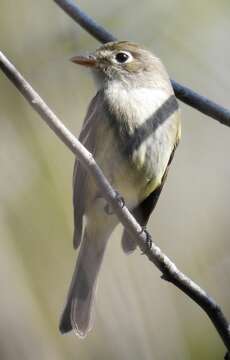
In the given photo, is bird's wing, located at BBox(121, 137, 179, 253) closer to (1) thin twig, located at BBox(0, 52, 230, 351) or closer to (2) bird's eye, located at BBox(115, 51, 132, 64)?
(2) bird's eye, located at BBox(115, 51, 132, 64)

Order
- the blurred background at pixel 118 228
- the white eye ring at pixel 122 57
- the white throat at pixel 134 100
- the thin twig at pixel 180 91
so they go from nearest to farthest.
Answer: the blurred background at pixel 118 228
the thin twig at pixel 180 91
the white throat at pixel 134 100
the white eye ring at pixel 122 57

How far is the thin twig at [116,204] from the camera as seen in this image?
227 centimetres

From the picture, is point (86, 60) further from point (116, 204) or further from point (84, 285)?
point (116, 204)

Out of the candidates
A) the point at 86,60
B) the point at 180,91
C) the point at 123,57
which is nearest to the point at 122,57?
the point at 123,57

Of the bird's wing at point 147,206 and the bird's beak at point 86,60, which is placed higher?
the bird's beak at point 86,60

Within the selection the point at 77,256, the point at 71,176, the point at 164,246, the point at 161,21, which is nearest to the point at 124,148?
the point at 71,176

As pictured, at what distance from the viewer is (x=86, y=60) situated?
12.3ft

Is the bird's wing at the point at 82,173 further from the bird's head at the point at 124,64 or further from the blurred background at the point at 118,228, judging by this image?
the bird's head at the point at 124,64

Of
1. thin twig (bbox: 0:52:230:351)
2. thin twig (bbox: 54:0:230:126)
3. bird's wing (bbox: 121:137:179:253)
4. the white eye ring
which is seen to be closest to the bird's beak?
the white eye ring

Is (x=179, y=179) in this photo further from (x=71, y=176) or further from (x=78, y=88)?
(x=78, y=88)

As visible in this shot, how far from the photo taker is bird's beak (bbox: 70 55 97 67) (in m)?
3.72

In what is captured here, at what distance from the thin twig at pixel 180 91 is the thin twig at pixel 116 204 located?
0.61m

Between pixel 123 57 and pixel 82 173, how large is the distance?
2.47 ft

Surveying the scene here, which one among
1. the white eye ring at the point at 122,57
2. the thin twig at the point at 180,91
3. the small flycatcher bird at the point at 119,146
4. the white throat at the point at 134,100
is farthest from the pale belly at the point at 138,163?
the white eye ring at the point at 122,57
